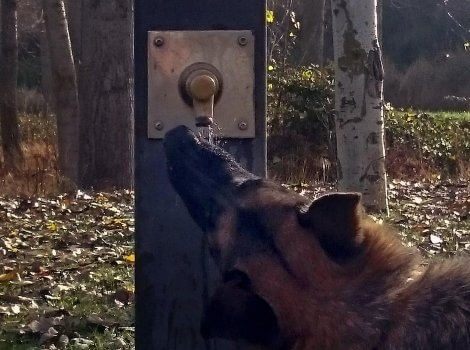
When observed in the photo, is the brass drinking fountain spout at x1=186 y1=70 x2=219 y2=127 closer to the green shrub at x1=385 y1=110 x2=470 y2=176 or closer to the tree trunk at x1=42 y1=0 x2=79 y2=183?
the tree trunk at x1=42 y1=0 x2=79 y2=183

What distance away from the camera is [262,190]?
3.73 metres

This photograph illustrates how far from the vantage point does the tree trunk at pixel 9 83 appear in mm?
16891

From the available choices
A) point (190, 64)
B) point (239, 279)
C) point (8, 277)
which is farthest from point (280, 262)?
point (8, 277)

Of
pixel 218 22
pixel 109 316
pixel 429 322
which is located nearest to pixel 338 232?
pixel 429 322

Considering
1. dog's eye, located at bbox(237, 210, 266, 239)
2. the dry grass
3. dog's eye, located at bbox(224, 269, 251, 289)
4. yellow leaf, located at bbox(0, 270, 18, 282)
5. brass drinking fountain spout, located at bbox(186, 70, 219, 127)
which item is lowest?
yellow leaf, located at bbox(0, 270, 18, 282)

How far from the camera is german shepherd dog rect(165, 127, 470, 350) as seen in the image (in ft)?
10.7

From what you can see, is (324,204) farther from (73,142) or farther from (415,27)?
(415,27)

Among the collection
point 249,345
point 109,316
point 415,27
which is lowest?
point 109,316

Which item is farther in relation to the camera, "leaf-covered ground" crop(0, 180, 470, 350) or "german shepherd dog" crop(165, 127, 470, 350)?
"leaf-covered ground" crop(0, 180, 470, 350)

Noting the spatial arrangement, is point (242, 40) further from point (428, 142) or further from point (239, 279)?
point (428, 142)

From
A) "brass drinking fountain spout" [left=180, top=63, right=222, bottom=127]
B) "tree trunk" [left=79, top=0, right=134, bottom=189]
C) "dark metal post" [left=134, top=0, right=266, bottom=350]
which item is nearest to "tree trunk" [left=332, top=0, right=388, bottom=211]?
"tree trunk" [left=79, top=0, right=134, bottom=189]

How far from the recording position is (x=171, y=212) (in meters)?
4.50

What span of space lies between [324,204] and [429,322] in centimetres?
55

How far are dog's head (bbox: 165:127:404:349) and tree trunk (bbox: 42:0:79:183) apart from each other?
11.2m
